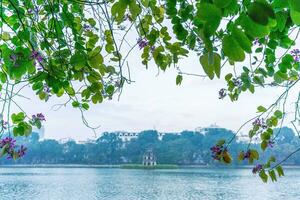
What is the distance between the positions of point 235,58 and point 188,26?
722 millimetres

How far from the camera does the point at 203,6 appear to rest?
1.31 ft

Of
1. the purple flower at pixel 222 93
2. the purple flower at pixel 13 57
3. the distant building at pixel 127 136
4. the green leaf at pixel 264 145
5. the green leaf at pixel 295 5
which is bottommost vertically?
the green leaf at pixel 264 145

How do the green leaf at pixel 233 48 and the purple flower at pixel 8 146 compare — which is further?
the purple flower at pixel 8 146

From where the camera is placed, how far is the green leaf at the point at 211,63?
0.45 meters

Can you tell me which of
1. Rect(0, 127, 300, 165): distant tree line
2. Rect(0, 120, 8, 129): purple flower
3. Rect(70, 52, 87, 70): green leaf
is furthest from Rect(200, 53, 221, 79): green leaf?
Rect(0, 127, 300, 165): distant tree line

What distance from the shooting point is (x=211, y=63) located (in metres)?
0.44

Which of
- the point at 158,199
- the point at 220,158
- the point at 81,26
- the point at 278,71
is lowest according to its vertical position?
the point at 158,199

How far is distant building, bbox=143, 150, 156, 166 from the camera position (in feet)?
236

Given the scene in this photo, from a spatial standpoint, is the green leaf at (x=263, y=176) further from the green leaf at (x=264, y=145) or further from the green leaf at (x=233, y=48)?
the green leaf at (x=233, y=48)

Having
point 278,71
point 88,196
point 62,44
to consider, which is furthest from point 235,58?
point 88,196

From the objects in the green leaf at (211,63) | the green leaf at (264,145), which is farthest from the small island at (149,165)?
the green leaf at (211,63)

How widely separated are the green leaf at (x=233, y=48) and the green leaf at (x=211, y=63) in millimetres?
21

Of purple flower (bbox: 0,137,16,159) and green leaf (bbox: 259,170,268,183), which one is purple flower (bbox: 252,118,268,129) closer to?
green leaf (bbox: 259,170,268,183)

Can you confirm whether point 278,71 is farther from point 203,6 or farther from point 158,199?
point 158,199
